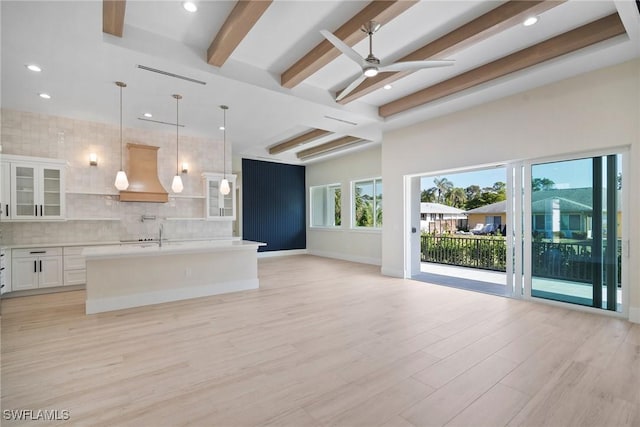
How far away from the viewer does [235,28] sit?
3.01 meters

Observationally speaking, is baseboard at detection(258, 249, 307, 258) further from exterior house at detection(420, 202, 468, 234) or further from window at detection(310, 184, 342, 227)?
exterior house at detection(420, 202, 468, 234)

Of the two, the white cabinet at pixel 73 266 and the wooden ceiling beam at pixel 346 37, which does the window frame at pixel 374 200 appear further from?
the white cabinet at pixel 73 266

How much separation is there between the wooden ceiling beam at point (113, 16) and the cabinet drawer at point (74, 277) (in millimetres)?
4022

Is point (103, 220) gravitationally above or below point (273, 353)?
above

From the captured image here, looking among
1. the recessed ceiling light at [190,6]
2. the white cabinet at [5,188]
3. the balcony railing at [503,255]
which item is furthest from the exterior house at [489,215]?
the white cabinet at [5,188]

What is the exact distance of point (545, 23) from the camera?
3.21 meters

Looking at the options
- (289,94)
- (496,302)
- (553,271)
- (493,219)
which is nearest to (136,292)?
(289,94)

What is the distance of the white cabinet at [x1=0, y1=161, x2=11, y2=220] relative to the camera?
15.4ft

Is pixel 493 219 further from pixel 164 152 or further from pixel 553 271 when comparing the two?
pixel 164 152

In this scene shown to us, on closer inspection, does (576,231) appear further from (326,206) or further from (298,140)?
(326,206)

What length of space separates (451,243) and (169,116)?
24.8 feet

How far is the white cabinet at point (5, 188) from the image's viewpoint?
468 centimetres

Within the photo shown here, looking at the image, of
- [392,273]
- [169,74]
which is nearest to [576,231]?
[392,273]

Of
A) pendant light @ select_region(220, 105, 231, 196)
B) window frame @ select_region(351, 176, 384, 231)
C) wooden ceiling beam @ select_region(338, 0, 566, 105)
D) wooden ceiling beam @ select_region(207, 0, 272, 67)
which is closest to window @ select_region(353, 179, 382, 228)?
window frame @ select_region(351, 176, 384, 231)
